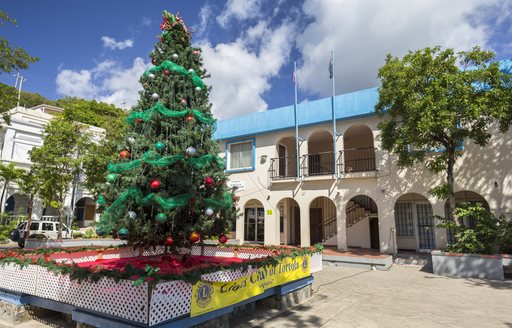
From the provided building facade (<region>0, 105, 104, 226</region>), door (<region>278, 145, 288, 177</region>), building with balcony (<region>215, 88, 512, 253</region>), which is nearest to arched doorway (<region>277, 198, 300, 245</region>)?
building with balcony (<region>215, 88, 512, 253</region>)

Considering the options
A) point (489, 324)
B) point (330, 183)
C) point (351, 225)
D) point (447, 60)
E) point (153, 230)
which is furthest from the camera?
point (351, 225)

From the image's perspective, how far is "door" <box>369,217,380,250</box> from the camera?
1527 cm

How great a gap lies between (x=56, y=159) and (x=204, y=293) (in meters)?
15.0

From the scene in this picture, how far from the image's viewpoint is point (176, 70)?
6.51m

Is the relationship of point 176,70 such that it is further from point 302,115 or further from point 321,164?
point 321,164

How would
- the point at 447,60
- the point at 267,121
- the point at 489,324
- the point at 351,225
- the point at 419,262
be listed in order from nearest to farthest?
the point at 489,324 → the point at 447,60 → the point at 419,262 → the point at 351,225 → the point at 267,121

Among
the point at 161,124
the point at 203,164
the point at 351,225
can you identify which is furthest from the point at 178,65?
the point at 351,225

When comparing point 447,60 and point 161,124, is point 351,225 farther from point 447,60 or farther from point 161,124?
point 161,124

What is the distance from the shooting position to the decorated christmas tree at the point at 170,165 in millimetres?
5434

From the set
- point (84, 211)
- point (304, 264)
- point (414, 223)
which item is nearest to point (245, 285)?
point (304, 264)

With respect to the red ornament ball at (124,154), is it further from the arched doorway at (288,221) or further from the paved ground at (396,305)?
the arched doorway at (288,221)

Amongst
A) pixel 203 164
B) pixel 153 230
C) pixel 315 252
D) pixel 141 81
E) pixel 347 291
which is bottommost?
pixel 347 291

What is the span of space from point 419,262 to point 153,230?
34.7 feet

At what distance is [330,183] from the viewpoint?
14.5 m
